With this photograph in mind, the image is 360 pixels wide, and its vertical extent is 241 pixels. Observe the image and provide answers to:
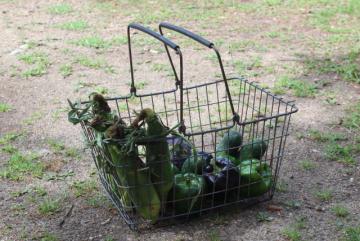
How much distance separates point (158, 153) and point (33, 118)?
1845mm

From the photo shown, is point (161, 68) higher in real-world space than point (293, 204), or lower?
lower

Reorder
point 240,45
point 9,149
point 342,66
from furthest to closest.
Result: point 240,45 → point 342,66 → point 9,149

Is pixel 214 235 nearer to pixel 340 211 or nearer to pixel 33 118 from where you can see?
pixel 340 211

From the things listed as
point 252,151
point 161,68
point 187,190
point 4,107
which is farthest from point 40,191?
point 161,68

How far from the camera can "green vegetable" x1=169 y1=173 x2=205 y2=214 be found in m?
2.46

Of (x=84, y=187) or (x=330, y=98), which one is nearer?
(x=84, y=187)

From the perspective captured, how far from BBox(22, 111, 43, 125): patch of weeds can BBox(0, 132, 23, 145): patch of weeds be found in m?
0.20

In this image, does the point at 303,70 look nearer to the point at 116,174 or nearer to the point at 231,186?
the point at 231,186

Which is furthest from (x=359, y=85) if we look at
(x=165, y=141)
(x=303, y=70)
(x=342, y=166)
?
(x=165, y=141)

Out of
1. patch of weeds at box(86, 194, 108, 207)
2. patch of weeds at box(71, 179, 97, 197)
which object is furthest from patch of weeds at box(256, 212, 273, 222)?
patch of weeds at box(71, 179, 97, 197)

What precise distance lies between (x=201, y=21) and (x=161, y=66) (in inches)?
66.9

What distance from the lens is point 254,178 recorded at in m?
2.59

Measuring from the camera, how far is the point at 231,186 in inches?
101

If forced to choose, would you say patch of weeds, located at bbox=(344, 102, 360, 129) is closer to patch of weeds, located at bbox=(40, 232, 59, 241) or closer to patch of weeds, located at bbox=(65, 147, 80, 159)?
patch of weeds, located at bbox=(65, 147, 80, 159)
